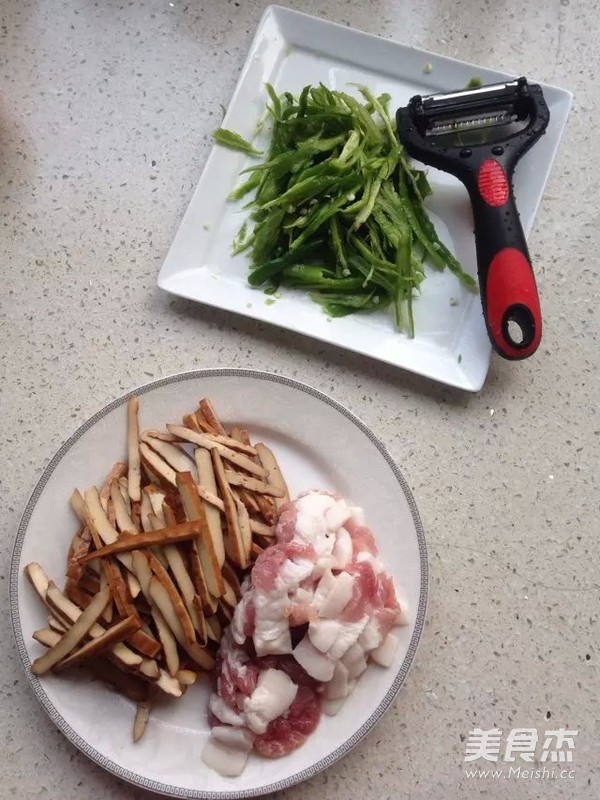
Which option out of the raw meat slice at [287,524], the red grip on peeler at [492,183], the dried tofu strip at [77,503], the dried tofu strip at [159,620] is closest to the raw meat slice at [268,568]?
the raw meat slice at [287,524]

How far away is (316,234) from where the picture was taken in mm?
1135

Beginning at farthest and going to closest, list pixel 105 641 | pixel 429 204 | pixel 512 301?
pixel 429 204
pixel 512 301
pixel 105 641

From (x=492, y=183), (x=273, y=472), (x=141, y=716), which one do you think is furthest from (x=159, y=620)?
(x=492, y=183)

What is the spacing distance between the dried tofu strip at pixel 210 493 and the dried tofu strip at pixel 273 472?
0.07 metres

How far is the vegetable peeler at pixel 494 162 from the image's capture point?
1.05 metres

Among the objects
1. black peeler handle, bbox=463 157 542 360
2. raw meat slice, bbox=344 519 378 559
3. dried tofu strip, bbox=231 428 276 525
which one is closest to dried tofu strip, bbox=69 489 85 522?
dried tofu strip, bbox=231 428 276 525

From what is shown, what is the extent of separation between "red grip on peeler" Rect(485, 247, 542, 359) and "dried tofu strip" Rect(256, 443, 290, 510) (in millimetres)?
332

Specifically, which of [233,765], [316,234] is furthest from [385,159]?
[233,765]

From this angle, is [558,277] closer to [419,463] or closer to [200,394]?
[419,463]

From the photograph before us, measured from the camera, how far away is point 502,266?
1.05m

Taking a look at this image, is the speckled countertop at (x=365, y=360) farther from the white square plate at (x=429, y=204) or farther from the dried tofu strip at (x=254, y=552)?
the dried tofu strip at (x=254, y=552)

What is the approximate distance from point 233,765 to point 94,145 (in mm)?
889

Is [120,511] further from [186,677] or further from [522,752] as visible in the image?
[522,752]

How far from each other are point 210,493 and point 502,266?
47 centimetres
